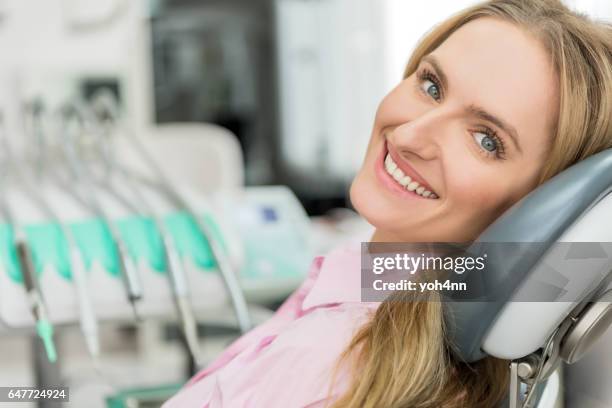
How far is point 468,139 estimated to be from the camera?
1.90 ft

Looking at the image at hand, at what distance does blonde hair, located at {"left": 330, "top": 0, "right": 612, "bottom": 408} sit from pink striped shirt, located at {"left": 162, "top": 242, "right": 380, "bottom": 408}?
0.02 m

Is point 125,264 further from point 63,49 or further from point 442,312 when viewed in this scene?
point 63,49

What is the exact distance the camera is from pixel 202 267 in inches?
37.4

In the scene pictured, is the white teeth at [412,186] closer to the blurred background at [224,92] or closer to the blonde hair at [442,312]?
the blonde hair at [442,312]

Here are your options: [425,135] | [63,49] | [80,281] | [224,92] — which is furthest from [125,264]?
[224,92]

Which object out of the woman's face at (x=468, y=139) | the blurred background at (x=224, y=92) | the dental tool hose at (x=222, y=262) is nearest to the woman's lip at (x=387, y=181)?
the woman's face at (x=468, y=139)

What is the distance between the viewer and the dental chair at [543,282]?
0.50 m

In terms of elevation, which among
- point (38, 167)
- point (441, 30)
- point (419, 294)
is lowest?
point (38, 167)

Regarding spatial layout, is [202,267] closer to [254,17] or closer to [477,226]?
[477,226]

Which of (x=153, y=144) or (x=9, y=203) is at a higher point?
(x=9, y=203)

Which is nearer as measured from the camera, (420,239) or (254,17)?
(420,239)

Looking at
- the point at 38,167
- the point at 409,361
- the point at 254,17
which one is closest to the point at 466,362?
the point at 409,361

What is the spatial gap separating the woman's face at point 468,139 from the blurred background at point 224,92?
0.46 meters

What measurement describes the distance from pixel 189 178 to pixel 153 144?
0.38 ft
